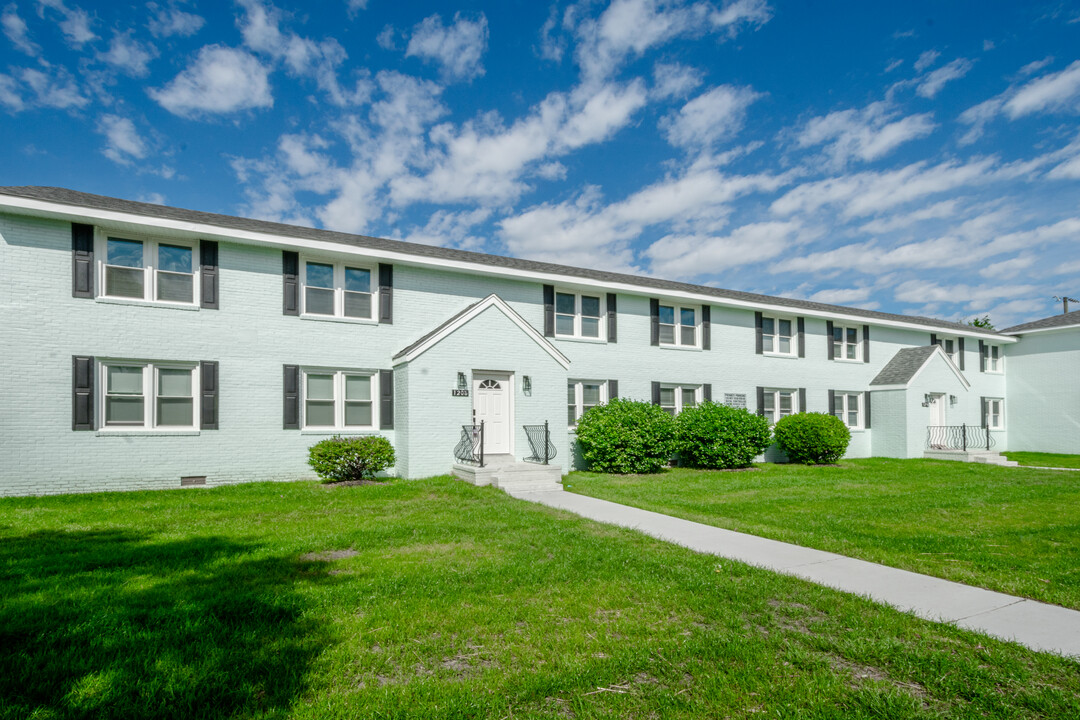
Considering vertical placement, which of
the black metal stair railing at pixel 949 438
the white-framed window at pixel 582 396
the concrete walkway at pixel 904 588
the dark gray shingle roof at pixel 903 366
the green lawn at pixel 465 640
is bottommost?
the black metal stair railing at pixel 949 438

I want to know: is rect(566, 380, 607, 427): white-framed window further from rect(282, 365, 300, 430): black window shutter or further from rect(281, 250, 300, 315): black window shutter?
rect(281, 250, 300, 315): black window shutter

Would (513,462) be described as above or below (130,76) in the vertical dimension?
below

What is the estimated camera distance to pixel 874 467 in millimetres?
17156

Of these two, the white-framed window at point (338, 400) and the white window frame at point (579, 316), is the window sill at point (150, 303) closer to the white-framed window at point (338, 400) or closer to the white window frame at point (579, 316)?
the white-framed window at point (338, 400)

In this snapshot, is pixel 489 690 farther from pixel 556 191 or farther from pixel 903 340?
pixel 903 340

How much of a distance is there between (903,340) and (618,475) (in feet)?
54.0

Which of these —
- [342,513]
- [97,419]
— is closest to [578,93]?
[342,513]

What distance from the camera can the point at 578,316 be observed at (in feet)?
55.0

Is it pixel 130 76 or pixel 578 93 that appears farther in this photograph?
pixel 578 93

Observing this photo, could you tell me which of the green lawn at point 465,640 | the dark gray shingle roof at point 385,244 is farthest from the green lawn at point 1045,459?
the green lawn at point 465,640

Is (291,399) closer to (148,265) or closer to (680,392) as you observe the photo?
(148,265)

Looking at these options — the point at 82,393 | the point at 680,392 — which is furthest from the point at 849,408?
the point at 82,393

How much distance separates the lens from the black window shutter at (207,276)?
39.1 feet

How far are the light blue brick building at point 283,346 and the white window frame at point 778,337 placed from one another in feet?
4.00
